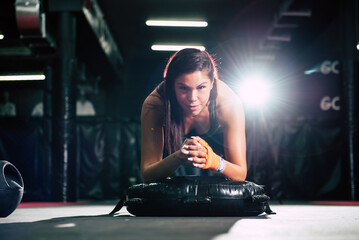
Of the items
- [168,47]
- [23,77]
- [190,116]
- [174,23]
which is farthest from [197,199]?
[23,77]

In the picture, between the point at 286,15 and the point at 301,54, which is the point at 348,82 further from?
the point at 301,54

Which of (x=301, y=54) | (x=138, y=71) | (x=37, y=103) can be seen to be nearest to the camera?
(x=301, y=54)

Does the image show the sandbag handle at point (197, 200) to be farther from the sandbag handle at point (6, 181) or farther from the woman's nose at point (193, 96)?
the sandbag handle at point (6, 181)

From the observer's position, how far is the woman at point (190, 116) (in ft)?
11.7

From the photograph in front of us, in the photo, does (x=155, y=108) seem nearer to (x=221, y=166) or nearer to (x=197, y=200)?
(x=221, y=166)

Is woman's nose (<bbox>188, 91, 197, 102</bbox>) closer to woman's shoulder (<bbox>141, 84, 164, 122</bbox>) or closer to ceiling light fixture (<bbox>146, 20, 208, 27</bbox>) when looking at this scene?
woman's shoulder (<bbox>141, 84, 164, 122</bbox>)

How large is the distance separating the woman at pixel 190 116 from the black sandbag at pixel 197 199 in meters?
0.20

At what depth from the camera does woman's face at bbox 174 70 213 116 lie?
11.7 feet

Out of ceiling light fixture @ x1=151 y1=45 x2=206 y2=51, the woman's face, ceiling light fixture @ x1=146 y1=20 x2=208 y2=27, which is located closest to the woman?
the woman's face

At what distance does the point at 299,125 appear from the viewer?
7.34 meters

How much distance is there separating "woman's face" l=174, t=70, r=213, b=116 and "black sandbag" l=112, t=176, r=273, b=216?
731mm

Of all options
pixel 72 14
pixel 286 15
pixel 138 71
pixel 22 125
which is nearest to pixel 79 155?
pixel 22 125

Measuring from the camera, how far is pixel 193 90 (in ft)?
11.7

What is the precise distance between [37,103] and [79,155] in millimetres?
7399
